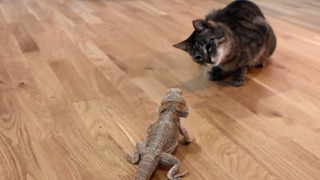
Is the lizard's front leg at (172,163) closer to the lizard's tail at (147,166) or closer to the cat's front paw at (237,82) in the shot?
the lizard's tail at (147,166)

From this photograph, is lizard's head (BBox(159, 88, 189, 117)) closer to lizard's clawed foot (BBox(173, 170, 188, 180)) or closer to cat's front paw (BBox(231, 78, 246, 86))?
lizard's clawed foot (BBox(173, 170, 188, 180))

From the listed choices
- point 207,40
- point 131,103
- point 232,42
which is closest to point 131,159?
point 131,103

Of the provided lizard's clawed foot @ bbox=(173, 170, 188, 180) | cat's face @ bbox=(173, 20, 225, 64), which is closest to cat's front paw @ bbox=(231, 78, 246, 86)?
cat's face @ bbox=(173, 20, 225, 64)

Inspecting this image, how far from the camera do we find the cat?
1547 millimetres

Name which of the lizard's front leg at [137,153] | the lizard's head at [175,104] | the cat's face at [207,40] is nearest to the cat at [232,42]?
the cat's face at [207,40]

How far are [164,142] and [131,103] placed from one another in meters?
0.44

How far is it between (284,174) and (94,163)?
0.61m

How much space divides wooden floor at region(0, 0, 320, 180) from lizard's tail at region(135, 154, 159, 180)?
7cm

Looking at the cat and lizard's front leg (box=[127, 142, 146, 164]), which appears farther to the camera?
the cat

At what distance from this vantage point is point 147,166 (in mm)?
1034

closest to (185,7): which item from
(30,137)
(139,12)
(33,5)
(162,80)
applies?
(139,12)

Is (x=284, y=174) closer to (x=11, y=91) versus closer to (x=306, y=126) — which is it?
(x=306, y=126)

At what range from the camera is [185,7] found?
315cm

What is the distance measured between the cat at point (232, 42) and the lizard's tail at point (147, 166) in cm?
64
